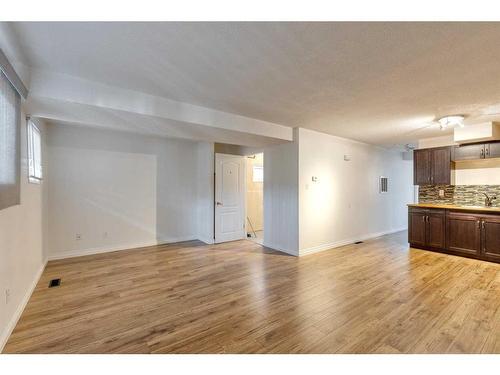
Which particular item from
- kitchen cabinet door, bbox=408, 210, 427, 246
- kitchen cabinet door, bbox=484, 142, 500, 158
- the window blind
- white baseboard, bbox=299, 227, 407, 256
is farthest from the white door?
kitchen cabinet door, bbox=484, 142, 500, 158

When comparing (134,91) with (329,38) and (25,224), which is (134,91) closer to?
(25,224)

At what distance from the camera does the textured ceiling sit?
171 cm

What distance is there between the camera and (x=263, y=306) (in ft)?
8.48

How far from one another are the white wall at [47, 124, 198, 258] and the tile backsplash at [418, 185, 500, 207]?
5.52 metres

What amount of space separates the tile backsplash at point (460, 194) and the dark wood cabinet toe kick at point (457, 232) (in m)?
0.78

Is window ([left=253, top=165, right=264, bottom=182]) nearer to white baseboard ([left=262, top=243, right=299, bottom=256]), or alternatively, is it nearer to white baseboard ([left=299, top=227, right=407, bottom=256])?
white baseboard ([left=262, top=243, right=299, bottom=256])

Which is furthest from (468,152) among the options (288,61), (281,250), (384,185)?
(288,61)

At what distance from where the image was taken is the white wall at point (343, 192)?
464 centimetres

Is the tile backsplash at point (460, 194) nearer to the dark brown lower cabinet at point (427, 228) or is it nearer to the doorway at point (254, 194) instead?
the dark brown lower cabinet at point (427, 228)

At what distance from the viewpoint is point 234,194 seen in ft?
19.1

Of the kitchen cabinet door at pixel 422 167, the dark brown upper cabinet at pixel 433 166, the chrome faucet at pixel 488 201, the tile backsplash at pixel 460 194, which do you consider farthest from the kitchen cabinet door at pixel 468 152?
the chrome faucet at pixel 488 201

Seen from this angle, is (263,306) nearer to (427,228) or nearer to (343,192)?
(343,192)

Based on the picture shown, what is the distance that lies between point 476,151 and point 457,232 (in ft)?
5.15
